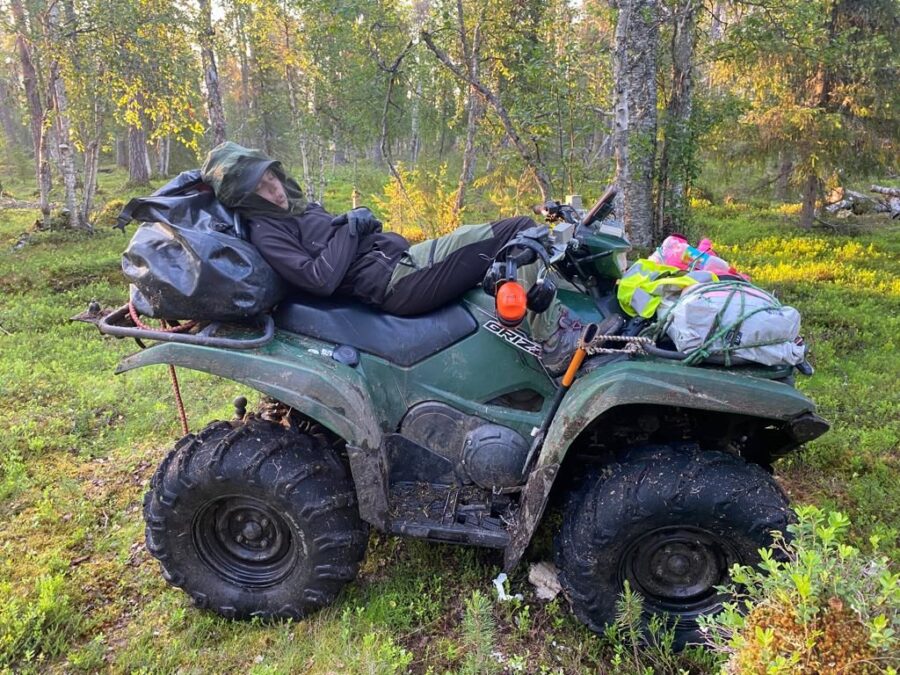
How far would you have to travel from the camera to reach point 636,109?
6.69m

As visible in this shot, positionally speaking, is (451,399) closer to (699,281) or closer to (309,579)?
(309,579)

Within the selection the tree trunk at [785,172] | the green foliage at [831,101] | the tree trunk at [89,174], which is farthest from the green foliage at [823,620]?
the tree trunk at [89,174]

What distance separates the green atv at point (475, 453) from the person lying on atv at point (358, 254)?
10 cm

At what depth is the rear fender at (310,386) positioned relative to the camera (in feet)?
8.64

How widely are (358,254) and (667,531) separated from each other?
191cm

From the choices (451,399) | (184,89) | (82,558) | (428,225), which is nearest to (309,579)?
(451,399)

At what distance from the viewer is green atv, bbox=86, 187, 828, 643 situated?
246cm

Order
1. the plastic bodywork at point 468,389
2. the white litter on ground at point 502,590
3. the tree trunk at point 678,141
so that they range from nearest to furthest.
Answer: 1. the plastic bodywork at point 468,389
2. the white litter on ground at point 502,590
3. the tree trunk at point 678,141

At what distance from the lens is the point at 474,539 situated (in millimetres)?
2752

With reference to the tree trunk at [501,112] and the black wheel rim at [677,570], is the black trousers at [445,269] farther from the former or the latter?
the tree trunk at [501,112]

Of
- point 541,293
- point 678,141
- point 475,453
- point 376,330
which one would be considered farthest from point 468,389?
point 678,141

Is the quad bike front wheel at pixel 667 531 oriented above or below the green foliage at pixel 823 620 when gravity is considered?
below

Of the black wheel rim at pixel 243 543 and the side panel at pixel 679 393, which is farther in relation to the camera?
the black wheel rim at pixel 243 543

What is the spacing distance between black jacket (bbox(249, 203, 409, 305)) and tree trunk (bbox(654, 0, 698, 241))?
6.01 m
